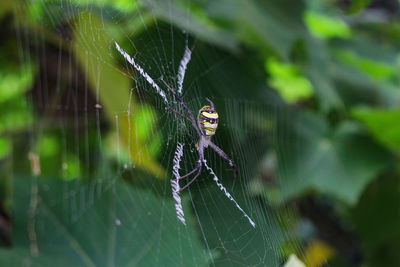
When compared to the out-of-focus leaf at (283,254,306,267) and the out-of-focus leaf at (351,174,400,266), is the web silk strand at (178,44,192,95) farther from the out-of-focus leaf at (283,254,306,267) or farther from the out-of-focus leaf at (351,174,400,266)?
the out-of-focus leaf at (351,174,400,266)

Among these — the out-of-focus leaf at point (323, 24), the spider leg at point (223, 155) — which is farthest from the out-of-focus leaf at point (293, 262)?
the out-of-focus leaf at point (323, 24)

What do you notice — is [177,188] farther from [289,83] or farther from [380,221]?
[289,83]

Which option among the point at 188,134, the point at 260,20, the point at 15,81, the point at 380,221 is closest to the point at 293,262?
the point at 188,134

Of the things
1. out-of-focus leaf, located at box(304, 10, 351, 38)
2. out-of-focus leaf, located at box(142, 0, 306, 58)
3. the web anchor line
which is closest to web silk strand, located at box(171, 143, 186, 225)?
the web anchor line

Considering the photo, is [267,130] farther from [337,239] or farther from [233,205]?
[233,205]

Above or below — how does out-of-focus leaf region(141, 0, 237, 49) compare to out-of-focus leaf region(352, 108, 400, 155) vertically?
above

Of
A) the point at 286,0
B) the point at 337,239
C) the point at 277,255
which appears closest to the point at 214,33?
the point at 286,0

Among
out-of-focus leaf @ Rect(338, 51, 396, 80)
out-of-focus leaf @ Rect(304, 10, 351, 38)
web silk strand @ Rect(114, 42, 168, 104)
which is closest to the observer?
web silk strand @ Rect(114, 42, 168, 104)

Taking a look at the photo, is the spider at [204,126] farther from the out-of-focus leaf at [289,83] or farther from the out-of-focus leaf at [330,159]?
the out-of-focus leaf at [289,83]
